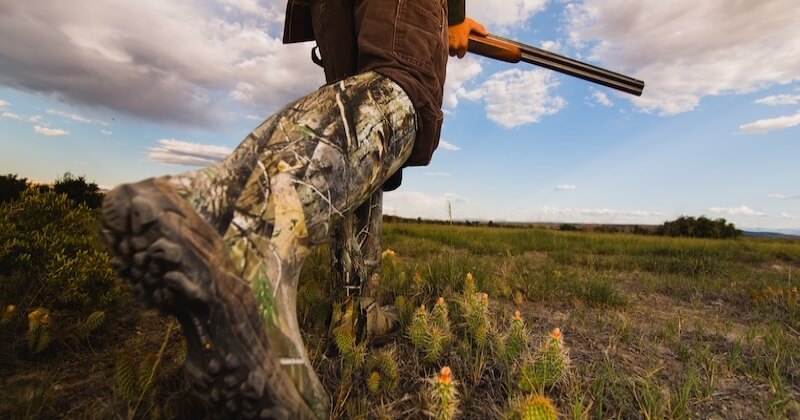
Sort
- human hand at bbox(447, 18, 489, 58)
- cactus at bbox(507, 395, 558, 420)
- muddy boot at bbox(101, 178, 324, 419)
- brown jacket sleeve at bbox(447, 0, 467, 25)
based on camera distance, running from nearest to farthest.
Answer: muddy boot at bbox(101, 178, 324, 419)
cactus at bbox(507, 395, 558, 420)
brown jacket sleeve at bbox(447, 0, 467, 25)
human hand at bbox(447, 18, 489, 58)

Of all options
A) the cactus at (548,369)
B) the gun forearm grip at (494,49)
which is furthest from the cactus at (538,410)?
the gun forearm grip at (494,49)

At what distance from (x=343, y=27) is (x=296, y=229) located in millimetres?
1170

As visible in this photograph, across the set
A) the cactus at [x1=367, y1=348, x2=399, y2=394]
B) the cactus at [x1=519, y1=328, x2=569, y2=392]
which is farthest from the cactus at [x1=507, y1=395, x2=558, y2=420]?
the cactus at [x1=367, y1=348, x2=399, y2=394]

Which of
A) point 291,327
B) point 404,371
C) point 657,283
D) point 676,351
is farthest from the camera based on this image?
point 657,283

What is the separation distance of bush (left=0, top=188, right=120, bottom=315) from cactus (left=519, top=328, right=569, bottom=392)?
2031mm

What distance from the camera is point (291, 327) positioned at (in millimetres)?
1074

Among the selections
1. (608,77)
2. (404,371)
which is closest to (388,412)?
(404,371)

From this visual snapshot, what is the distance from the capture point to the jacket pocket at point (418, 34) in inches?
58.4

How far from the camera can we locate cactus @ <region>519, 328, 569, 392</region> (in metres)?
1.54

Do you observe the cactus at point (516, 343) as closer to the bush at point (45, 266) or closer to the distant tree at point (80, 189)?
the bush at point (45, 266)

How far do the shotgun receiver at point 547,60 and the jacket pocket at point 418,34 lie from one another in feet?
6.80

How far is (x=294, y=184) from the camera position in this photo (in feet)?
3.64

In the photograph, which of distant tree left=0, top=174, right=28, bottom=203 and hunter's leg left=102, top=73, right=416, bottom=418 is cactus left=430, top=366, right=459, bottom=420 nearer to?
hunter's leg left=102, top=73, right=416, bottom=418

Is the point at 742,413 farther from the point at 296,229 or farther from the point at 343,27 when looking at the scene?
the point at 343,27
